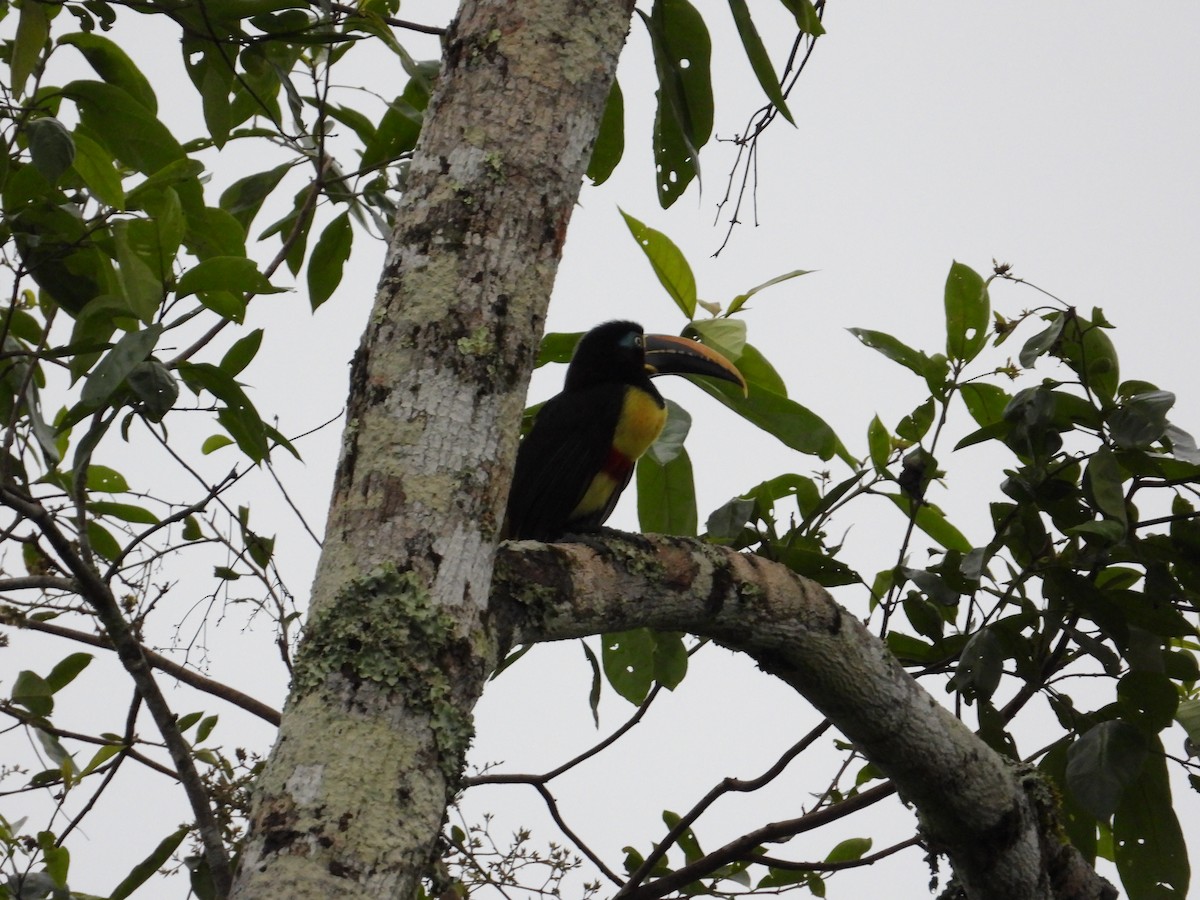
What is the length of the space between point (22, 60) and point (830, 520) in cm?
198

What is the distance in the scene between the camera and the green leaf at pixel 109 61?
2541 millimetres

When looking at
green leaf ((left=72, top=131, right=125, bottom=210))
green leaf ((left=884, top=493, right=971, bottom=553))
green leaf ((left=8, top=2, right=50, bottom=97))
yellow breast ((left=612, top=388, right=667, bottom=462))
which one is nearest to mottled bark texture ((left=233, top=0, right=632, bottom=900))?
green leaf ((left=72, top=131, right=125, bottom=210))

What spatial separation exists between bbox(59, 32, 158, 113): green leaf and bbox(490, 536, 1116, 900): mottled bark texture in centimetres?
143

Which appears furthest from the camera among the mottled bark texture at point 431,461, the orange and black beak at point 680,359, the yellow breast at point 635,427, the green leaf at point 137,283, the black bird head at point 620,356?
the black bird head at point 620,356

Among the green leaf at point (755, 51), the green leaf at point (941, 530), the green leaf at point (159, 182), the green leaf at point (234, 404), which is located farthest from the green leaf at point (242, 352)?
the green leaf at point (941, 530)

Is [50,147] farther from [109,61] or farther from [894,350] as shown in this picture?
[894,350]

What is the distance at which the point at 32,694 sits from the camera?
2.75 metres

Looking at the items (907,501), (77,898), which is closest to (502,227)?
(907,501)

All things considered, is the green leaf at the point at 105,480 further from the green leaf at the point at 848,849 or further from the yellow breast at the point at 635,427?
the green leaf at the point at 848,849

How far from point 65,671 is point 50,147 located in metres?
1.33

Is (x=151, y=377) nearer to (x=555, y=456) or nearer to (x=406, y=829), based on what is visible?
(x=406, y=829)

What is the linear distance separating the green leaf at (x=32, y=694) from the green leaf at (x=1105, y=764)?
223 cm

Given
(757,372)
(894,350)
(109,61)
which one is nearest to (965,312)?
(894,350)

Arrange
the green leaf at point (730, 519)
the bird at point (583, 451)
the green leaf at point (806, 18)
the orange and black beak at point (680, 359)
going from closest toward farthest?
1. the green leaf at point (806, 18)
2. the green leaf at point (730, 519)
3. the orange and black beak at point (680, 359)
4. the bird at point (583, 451)
